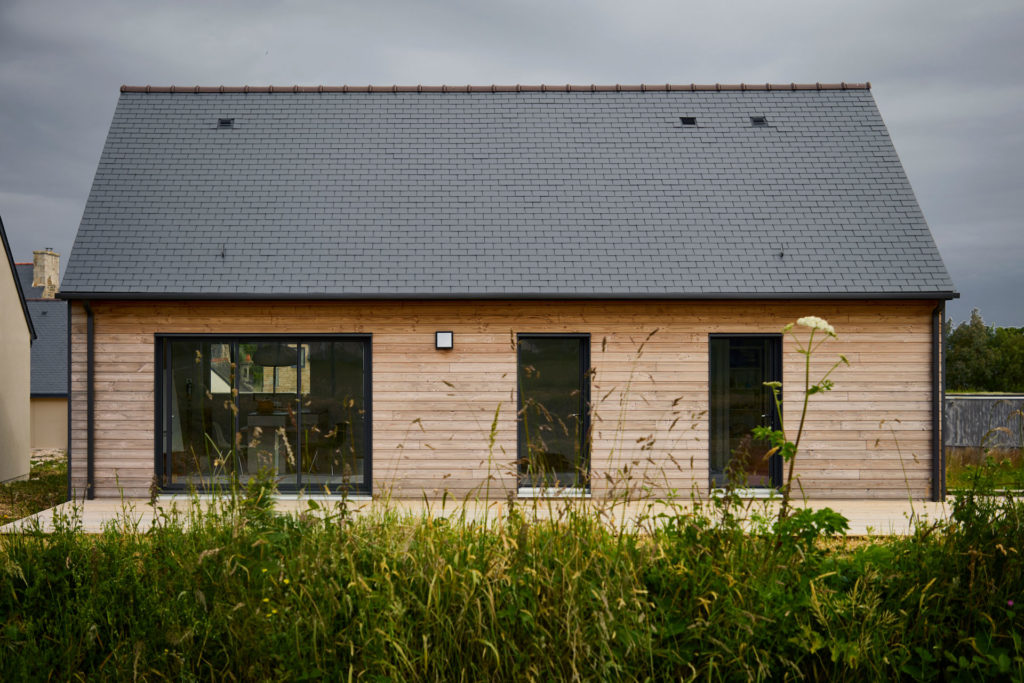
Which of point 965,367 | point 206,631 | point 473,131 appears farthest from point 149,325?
point 965,367

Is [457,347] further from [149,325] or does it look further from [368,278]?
[149,325]

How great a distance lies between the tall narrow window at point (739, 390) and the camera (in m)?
8.29

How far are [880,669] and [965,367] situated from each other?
46483 millimetres

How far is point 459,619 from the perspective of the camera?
9.07 ft

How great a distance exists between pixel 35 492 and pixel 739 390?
8446 millimetres

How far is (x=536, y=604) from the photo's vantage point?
281cm

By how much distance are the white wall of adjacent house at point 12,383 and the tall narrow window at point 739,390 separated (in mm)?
9959

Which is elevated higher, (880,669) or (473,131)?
(473,131)

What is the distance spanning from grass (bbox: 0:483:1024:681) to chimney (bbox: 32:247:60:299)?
25.0m

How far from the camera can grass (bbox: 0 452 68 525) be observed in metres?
7.40

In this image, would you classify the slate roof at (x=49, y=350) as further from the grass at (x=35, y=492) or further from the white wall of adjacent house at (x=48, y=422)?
the grass at (x=35, y=492)

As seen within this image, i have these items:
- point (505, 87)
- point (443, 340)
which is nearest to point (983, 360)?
point (505, 87)

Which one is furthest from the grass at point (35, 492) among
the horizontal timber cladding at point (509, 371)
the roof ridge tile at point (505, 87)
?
the roof ridge tile at point (505, 87)

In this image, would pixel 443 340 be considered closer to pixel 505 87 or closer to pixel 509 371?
pixel 509 371
